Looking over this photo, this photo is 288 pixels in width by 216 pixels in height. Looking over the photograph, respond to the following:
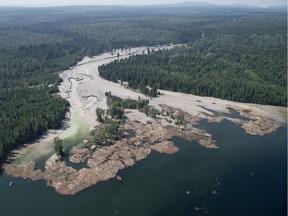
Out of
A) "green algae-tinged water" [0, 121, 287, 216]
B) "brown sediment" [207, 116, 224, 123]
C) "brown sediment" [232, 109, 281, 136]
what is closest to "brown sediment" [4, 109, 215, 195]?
"green algae-tinged water" [0, 121, 287, 216]

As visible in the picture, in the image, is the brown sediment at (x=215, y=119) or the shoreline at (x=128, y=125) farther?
the brown sediment at (x=215, y=119)

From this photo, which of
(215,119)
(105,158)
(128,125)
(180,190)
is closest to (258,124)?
(215,119)

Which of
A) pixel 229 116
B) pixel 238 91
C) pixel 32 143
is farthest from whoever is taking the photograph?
pixel 238 91

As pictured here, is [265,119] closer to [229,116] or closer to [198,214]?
[229,116]

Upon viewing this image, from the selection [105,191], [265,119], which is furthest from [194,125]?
[105,191]

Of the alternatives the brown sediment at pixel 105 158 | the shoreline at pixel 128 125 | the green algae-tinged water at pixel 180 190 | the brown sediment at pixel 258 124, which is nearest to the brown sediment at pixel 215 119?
the shoreline at pixel 128 125

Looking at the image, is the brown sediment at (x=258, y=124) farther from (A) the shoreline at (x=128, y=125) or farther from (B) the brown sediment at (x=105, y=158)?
(B) the brown sediment at (x=105, y=158)
